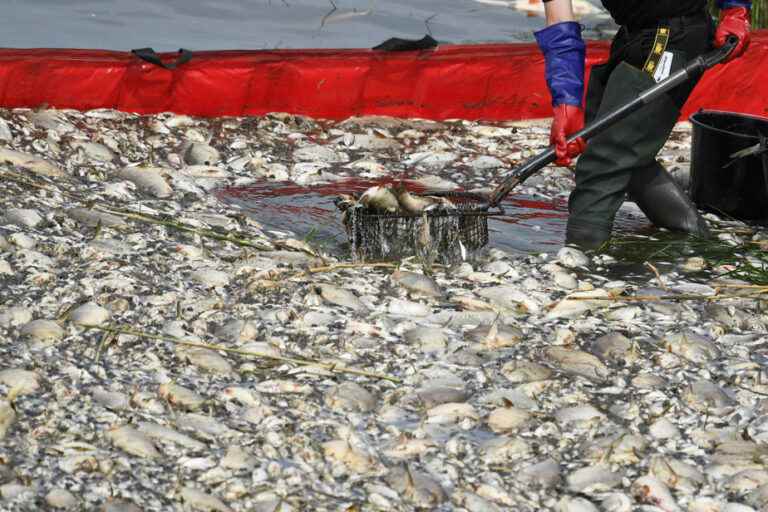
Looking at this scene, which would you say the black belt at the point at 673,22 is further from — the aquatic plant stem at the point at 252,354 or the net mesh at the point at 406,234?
the aquatic plant stem at the point at 252,354

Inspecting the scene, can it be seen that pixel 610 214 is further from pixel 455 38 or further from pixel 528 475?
pixel 455 38

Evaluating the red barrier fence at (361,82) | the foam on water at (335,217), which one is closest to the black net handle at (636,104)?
the foam on water at (335,217)

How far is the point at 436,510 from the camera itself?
223 cm

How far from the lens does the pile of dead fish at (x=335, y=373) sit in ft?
7.48

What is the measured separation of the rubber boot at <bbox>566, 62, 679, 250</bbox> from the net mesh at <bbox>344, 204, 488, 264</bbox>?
0.44 meters

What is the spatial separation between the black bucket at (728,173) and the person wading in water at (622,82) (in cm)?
48

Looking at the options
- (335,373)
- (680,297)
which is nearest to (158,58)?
(680,297)

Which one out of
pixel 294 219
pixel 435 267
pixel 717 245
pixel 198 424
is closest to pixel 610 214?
pixel 717 245

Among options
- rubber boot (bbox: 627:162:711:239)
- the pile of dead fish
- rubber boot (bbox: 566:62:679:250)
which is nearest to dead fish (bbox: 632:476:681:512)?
the pile of dead fish

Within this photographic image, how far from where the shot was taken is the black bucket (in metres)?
4.23

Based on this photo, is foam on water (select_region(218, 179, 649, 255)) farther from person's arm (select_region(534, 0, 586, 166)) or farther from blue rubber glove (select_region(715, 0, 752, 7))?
blue rubber glove (select_region(715, 0, 752, 7))

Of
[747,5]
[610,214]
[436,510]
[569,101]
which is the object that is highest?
[747,5]

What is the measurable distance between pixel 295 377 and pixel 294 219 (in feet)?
4.66

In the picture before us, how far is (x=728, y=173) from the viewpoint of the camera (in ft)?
14.1
